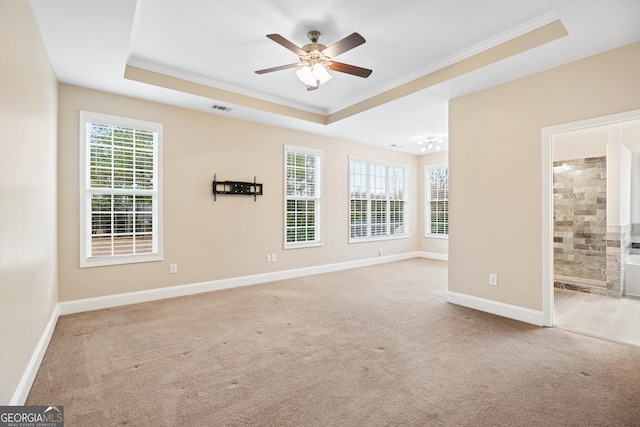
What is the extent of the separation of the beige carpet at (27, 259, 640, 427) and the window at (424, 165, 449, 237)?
4439 mm

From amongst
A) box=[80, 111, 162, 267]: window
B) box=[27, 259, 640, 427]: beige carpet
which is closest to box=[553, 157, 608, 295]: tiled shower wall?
box=[27, 259, 640, 427]: beige carpet

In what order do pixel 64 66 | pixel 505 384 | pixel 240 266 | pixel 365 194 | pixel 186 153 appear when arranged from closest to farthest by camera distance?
1. pixel 505 384
2. pixel 64 66
3. pixel 186 153
4. pixel 240 266
5. pixel 365 194

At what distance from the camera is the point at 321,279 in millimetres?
5547

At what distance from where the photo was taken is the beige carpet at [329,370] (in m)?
1.90

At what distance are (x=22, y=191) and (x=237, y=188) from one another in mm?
2948

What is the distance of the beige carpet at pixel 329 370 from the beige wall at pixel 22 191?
1.43ft

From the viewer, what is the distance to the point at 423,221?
820 centimetres

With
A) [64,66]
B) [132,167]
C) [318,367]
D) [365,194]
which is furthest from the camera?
[365,194]

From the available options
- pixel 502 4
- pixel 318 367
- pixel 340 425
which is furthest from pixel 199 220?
pixel 502 4

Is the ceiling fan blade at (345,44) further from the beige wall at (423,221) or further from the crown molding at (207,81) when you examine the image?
the beige wall at (423,221)

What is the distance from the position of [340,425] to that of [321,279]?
3.75 m

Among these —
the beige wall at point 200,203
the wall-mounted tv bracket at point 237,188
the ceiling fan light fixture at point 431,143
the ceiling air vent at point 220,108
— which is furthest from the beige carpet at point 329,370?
the ceiling fan light fixture at point 431,143

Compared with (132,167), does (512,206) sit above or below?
below

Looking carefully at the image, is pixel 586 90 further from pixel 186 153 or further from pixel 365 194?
pixel 186 153
